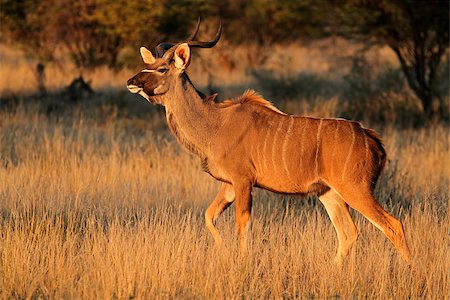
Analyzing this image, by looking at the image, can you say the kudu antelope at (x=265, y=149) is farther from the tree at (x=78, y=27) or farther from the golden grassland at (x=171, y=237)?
the tree at (x=78, y=27)

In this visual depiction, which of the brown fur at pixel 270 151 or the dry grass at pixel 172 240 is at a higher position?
the brown fur at pixel 270 151

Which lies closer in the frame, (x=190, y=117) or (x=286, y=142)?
(x=286, y=142)

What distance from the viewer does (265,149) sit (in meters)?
7.30

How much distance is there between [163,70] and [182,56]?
202 mm

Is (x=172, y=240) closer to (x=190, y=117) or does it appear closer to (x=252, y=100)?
(x=190, y=117)

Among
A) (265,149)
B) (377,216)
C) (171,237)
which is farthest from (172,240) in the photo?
(377,216)

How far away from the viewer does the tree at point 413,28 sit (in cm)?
1552

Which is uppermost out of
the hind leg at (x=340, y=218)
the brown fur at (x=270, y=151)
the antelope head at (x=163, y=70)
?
the antelope head at (x=163, y=70)

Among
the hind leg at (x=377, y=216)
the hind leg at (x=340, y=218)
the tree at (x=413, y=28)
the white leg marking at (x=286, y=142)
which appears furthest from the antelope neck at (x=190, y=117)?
the tree at (x=413, y=28)

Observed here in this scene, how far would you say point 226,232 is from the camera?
24.0 ft

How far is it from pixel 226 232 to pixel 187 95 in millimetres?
1237

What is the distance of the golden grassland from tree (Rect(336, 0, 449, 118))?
4817mm

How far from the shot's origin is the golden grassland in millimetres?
6180

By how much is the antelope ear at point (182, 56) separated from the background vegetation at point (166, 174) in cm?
128
